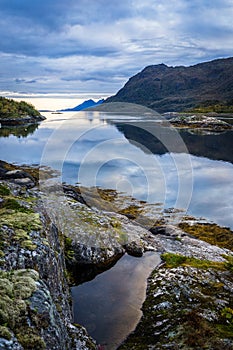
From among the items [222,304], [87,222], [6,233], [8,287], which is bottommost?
[222,304]

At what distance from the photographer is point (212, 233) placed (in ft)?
120

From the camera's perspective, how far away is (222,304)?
1299 centimetres

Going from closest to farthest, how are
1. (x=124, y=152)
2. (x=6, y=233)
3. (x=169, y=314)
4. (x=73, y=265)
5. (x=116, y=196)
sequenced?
(x=6, y=233) < (x=169, y=314) < (x=73, y=265) < (x=116, y=196) < (x=124, y=152)

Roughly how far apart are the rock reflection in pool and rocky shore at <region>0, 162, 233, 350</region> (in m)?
A: 0.45

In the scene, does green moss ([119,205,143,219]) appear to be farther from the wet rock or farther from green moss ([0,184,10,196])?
the wet rock

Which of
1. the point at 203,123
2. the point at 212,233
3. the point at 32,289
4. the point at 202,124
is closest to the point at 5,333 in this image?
the point at 32,289

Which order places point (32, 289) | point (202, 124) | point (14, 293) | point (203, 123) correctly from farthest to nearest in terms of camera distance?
point (203, 123)
point (202, 124)
point (32, 289)
point (14, 293)

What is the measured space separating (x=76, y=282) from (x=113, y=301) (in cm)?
218

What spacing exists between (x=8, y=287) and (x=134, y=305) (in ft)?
23.3

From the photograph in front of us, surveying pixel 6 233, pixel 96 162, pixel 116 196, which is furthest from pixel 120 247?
pixel 96 162

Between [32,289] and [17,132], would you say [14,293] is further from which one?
[17,132]

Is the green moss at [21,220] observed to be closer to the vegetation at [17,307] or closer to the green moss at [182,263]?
the vegetation at [17,307]

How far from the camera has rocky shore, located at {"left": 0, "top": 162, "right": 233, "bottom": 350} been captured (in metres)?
7.87

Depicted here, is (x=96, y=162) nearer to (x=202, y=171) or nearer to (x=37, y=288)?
(x=202, y=171)
